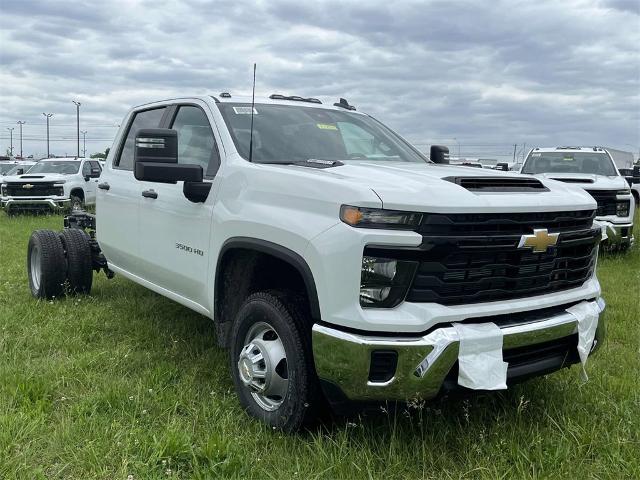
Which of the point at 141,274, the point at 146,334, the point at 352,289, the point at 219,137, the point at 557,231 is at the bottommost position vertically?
the point at 146,334

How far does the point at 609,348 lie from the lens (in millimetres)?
4742

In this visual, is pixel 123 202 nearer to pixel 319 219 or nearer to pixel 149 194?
pixel 149 194

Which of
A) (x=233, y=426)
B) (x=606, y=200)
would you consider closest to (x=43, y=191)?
(x=606, y=200)

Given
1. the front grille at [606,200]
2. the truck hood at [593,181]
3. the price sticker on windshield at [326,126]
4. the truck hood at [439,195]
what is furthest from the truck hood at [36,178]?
the truck hood at [439,195]

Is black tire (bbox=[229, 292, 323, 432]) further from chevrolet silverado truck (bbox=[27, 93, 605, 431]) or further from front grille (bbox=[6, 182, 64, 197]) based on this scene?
front grille (bbox=[6, 182, 64, 197])

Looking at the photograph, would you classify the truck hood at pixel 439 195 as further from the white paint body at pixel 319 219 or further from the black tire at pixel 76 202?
the black tire at pixel 76 202

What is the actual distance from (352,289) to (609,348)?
3.02 m

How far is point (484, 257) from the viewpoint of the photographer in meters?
2.79

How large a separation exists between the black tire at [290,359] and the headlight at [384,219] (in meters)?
0.65

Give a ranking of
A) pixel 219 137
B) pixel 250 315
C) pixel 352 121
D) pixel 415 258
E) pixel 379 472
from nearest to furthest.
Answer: pixel 415 258, pixel 379 472, pixel 250 315, pixel 219 137, pixel 352 121

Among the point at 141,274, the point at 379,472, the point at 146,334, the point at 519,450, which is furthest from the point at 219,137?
the point at 519,450

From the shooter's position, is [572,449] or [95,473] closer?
[95,473]

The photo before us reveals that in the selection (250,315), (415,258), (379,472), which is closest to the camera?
(415,258)

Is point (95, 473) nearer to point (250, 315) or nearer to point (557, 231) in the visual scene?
point (250, 315)
